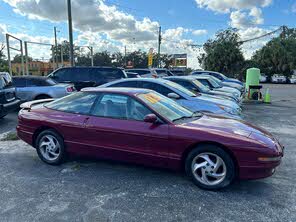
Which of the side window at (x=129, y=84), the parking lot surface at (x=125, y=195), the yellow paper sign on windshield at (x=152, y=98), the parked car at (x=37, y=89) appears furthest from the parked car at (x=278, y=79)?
the yellow paper sign on windshield at (x=152, y=98)

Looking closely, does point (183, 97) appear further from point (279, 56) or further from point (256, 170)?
point (279, 56)

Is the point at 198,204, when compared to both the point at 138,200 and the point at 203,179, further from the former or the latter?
the point at 138,200

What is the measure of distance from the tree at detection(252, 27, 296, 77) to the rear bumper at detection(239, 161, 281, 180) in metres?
44.2

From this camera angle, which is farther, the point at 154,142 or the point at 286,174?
the point at 286,174

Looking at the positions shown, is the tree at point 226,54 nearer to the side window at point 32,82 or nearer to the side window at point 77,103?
the side window at point 32,82

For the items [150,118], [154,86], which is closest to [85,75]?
[154,86]

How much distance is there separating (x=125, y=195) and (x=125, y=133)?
93 centimetres

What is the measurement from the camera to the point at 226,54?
38.8 m

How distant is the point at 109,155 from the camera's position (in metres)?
4.39

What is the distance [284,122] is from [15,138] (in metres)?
8.27

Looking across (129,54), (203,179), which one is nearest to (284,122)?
(203,179)

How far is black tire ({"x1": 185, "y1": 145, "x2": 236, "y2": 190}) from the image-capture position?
12.1ft

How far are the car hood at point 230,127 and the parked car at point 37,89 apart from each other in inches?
275

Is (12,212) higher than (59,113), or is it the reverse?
(59,113)
